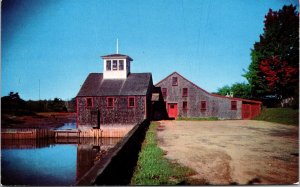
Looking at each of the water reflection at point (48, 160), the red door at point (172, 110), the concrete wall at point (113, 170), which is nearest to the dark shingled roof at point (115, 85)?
the water reflection at point (48, 160)

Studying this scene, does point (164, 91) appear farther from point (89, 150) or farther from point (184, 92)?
point (89, 150)

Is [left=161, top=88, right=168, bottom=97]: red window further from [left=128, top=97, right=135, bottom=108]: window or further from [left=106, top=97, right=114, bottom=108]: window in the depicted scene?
[left=106, top=97, right=114, bottom=108]: window

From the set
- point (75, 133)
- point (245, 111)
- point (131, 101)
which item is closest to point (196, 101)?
point (245, 111)

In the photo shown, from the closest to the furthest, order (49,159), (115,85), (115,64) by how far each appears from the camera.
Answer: (49,159)
(115,85)
(115,64)

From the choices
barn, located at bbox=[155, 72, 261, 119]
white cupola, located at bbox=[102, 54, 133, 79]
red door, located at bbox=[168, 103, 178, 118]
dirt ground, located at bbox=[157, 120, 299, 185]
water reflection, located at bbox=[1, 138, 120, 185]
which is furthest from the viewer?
red door, located at bbox=[168, 103, 178, 118]

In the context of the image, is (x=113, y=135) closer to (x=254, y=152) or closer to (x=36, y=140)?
(x=36, y=140)

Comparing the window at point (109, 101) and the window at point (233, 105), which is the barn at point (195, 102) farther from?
the window at point (109, 101)

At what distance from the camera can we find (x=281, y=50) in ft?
44.7

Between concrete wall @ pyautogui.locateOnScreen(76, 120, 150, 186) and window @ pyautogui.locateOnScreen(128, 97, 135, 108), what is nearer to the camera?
concrete wall @ pyautogui.locateOnScreen(76, 120, 150, 186)

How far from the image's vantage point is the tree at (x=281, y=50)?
446 inches

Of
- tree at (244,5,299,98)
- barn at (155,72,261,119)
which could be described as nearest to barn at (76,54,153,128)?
barn at (155,72,261,119)

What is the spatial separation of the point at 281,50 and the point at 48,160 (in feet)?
43.3

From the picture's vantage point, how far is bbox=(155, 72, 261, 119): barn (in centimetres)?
2852

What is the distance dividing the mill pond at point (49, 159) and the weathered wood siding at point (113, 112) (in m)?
2.07
